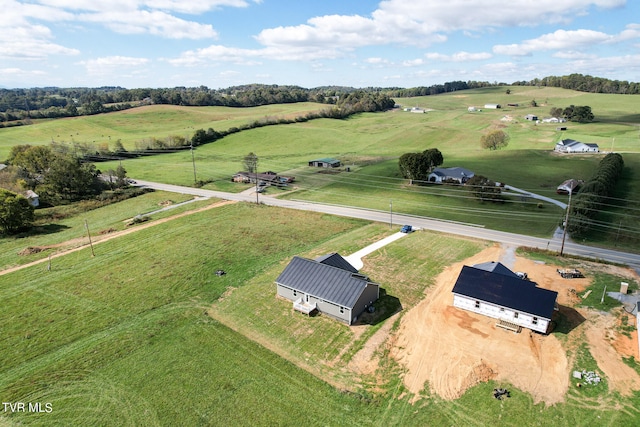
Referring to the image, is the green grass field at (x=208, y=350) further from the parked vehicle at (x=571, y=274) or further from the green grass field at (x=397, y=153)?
the green grass field at (x=397, y=153)

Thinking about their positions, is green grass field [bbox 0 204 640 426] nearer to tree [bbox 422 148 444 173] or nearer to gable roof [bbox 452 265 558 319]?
gable roof [bbox 452 265 558 319]

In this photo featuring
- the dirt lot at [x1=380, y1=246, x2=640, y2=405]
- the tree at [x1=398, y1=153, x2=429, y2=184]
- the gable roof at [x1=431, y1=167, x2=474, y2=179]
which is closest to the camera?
the dirt lot at [x1=380, y1=246, x2=640, y2=405]

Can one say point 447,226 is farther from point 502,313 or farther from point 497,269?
point 502,313

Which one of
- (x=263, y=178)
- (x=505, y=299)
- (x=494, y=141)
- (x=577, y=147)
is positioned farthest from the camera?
(x=494, y=141)

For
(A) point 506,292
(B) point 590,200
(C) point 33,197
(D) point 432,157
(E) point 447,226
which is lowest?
(E) point 447,226

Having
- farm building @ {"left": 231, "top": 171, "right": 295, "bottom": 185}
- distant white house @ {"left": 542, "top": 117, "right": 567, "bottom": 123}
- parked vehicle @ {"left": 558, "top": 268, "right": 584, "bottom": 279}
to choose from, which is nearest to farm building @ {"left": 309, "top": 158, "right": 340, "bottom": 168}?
farm building @ {"left": 231, "top": 171, "right": 295, "bottom": 185}

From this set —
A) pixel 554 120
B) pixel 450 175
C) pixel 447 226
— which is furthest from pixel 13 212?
pixel 554 120

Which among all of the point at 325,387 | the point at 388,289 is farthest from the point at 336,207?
the point at 325,387
